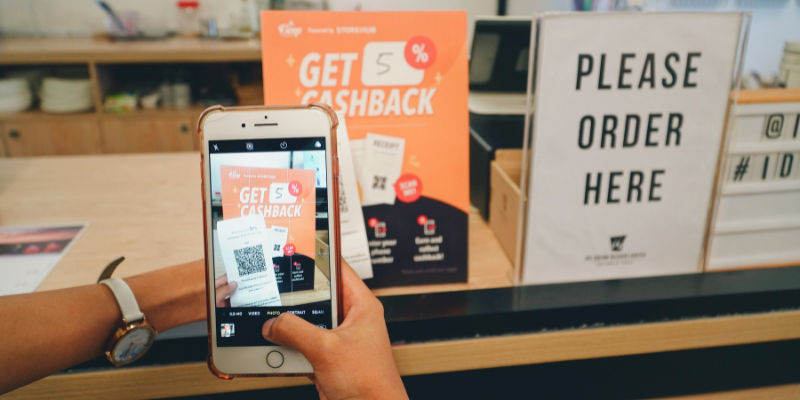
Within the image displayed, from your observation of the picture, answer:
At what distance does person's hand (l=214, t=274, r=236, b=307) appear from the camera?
1.57ft

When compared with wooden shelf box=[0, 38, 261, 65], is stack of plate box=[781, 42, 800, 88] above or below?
above

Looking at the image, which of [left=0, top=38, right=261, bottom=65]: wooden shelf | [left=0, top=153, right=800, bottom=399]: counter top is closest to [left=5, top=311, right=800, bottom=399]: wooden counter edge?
[left=0, top=153, right=800, bottom=399]: counter top

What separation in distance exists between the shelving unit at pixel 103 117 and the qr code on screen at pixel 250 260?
2.31 m

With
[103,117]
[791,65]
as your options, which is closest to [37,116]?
[103,117]

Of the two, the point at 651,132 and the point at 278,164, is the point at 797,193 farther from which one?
the point at 278,164

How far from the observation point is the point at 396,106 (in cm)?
62

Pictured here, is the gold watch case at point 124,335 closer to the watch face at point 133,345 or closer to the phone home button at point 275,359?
the watch face at point 133,345

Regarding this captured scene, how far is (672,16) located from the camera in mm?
600

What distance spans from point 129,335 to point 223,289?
133mm

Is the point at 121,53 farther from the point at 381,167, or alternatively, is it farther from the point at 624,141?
the point at 624,141

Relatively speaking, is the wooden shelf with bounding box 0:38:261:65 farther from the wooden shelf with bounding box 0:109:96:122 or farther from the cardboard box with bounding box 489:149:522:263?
the cardboard box with bounding box 489:149:522:263

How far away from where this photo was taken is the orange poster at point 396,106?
60cm

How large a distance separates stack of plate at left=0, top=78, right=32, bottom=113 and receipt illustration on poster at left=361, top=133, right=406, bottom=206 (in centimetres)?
281

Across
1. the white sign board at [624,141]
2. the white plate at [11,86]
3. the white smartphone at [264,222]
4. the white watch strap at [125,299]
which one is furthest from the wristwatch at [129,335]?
the white plate at [11,86]
